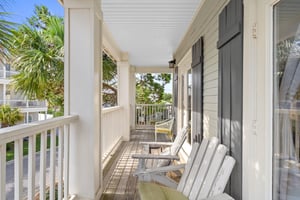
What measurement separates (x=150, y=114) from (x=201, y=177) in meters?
10.1

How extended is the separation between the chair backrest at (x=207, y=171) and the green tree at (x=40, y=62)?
2.43 meters

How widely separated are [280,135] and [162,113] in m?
10.8

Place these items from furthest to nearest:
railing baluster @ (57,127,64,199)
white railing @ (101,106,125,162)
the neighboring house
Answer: white railing @ (101,106,125,162)
the neighboring house
railing baluster @ (57,127,64,199)

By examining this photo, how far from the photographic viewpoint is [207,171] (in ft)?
7.77

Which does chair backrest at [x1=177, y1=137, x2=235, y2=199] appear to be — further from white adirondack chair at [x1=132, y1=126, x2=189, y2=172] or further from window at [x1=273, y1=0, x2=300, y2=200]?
white adirondack chair at [x1=132, y1=126, x2=189, y2=172]

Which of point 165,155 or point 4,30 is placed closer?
point 4,30

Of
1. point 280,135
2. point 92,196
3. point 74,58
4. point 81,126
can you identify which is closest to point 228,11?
point 280,135

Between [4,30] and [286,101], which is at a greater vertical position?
[4,30]

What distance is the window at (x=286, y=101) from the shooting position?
4.82ft

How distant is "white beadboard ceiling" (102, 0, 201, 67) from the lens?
3.98 m

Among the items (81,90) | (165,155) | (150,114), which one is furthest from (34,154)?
(150,114)

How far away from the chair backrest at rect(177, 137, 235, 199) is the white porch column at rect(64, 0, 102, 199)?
100cm

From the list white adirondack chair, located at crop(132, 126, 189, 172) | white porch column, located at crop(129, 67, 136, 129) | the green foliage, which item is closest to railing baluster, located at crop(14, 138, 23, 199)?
white adirondack chair, located at crop(132, 126, 189, 172)

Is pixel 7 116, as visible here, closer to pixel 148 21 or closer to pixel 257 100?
pixel 257 100
